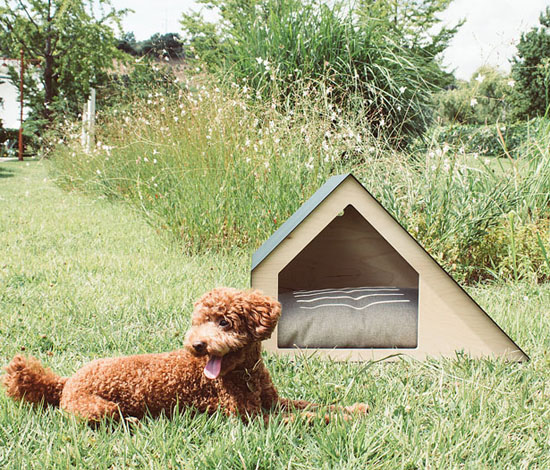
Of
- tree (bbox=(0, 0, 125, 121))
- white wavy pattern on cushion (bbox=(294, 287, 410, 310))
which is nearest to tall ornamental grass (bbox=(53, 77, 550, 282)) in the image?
white wavy pattern on cushion (bbox=(294, 287, 410, 310))

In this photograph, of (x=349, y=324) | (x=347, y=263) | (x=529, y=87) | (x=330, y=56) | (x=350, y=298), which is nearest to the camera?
(x=349, y=324)

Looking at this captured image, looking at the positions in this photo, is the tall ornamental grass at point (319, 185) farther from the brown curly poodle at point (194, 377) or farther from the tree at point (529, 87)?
the tree at point (529, 87)

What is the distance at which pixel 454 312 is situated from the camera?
Answer: 6.12 ft

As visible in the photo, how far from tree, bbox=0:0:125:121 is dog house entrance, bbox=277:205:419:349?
593 inches

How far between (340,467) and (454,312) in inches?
35.4

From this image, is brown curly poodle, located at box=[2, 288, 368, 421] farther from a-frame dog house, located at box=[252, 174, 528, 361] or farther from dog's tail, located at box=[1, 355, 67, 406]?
a-frame dog house, located at box=[252, 174, 528, 361]

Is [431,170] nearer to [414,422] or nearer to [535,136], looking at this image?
[535,136]

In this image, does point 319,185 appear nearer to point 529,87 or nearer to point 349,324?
point 349,324

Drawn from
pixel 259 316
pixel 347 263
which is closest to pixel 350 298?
pixel 347 263

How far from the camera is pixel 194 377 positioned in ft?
4.58

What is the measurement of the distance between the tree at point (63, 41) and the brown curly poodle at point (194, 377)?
15.7 m

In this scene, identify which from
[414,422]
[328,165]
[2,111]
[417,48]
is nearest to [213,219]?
[328,165]

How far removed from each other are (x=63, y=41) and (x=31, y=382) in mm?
17289

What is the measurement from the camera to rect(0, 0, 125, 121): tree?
51.2 feet
